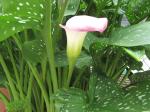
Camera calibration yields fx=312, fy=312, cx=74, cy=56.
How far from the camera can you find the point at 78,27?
40cm

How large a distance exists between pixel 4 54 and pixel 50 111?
166 mm

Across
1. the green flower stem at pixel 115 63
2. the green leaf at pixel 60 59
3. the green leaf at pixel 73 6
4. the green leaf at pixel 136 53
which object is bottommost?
the green flower stem at pixel 115 63

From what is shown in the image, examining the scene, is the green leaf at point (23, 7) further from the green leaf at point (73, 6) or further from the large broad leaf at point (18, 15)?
the green leaf at point (73, 6)

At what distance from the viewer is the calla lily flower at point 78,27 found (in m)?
0.39

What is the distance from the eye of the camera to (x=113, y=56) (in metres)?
0.66

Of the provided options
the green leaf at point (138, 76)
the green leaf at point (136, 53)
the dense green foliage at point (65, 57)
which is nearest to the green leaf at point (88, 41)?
the dense green foliage at point (65, 57)

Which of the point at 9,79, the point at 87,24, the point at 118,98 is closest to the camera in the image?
the point at 87,24

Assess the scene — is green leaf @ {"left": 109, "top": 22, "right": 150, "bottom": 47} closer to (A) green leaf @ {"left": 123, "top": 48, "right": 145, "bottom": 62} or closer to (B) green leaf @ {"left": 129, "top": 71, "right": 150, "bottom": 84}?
(A) green leaf @ {"left": 123, "top": 48, "right": 145, "bottom": 62}

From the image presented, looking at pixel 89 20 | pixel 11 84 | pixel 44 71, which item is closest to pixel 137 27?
pixel 89 20

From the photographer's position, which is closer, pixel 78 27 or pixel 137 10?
pixel 78 27

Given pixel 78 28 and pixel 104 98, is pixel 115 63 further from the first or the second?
pixel 78 28

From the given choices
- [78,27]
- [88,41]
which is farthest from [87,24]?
[88,41]

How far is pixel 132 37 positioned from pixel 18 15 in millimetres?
158

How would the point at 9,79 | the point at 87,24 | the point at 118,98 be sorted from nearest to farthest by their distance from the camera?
the point at 87,24, the point at 118,98, the point at 9,79
